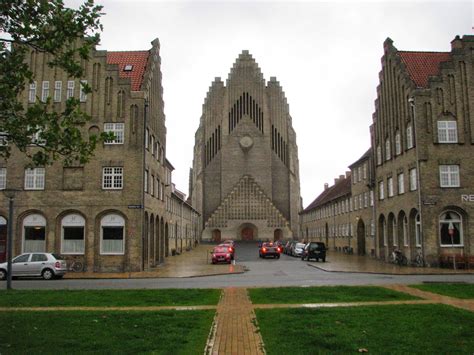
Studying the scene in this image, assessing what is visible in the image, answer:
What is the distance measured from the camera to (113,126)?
109 ft

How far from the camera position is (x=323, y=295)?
53.3ft

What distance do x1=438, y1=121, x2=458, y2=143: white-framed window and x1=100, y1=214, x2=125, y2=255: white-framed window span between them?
2209cm

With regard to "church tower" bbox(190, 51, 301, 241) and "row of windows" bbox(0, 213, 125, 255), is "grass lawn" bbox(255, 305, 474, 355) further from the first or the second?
"church tower" bbox(190, 51, 301, 241)

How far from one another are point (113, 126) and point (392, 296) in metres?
22.9

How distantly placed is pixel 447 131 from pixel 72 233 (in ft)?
85.2

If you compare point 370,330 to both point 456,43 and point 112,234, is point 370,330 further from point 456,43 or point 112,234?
point 456,43

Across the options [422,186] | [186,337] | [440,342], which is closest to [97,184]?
[422,186]

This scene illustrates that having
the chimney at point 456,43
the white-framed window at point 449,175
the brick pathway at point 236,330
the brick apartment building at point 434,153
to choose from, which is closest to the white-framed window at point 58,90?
the brick pathway at point 236,330

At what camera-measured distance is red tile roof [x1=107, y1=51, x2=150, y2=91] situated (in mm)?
35719

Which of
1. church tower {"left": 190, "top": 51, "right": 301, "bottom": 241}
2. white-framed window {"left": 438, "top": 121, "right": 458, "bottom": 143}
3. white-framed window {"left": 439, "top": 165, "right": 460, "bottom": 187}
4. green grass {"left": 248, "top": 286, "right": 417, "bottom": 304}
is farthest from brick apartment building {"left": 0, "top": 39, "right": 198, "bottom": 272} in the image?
church tower {"left": 190, "top": 51, "right": 301, "bottom": 241}

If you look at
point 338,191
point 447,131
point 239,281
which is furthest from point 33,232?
point 338,191

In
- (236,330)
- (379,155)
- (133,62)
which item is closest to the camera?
(236,330)

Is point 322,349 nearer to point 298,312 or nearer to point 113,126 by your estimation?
point 298,312

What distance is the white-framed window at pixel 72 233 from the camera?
32.3 meters
